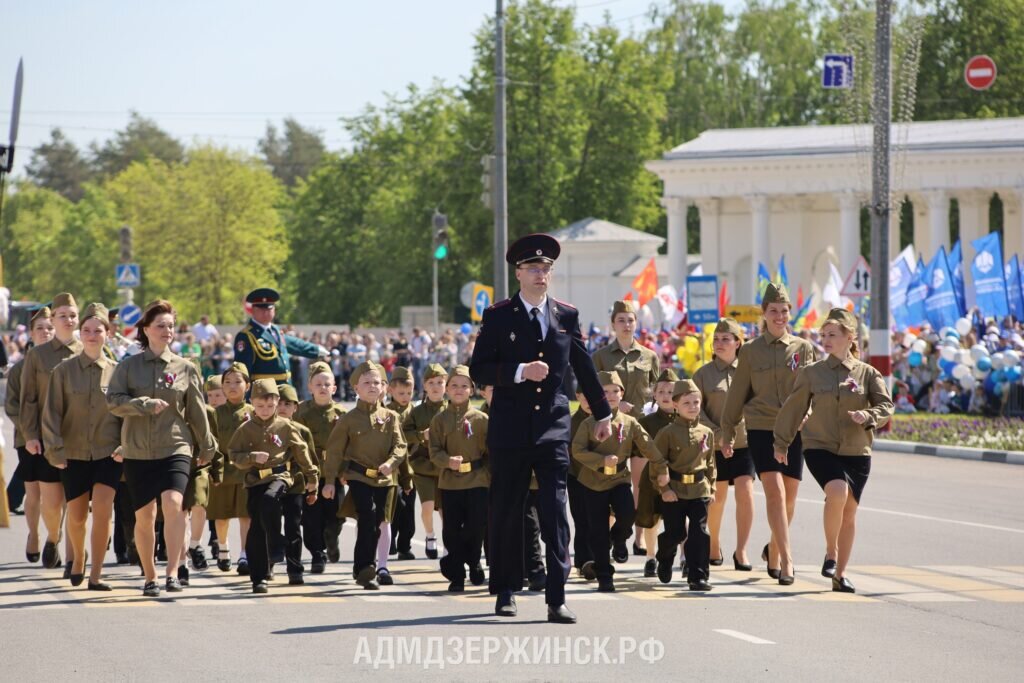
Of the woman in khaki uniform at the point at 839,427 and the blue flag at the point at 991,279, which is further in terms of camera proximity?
the blue flag at the point at 991,279

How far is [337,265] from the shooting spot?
9319cm

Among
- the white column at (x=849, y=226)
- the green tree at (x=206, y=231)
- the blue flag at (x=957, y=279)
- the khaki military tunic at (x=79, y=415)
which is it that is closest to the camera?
the khaki military tunic at (x=79, y=415)

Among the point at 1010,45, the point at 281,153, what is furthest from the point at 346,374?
the point at 281,153

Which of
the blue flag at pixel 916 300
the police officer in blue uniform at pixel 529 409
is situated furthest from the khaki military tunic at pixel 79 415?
the blue flag at pixel 916 300

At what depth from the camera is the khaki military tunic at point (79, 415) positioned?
12.2m

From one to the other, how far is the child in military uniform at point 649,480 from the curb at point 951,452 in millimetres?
12497

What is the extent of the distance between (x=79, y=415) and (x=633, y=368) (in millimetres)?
4124

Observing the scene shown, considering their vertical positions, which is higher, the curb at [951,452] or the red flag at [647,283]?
the red flag at [647,283]

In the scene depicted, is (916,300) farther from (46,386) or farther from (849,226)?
(46,386)

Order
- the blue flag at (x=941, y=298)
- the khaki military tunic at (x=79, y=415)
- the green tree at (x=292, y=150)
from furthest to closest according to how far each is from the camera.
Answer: the green tree at (x=292, y=150) → the blue flag at (x=941, y=298) → the khaki military tunic at (x=79, y=415)

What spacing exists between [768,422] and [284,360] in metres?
3.94

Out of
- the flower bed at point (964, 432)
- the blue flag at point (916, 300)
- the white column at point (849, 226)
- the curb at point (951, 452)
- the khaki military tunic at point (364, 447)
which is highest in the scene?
the white column at point (849, 226)

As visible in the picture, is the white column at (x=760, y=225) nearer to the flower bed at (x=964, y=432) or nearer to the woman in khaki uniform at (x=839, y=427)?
the flower bed at (x=964, y=432)

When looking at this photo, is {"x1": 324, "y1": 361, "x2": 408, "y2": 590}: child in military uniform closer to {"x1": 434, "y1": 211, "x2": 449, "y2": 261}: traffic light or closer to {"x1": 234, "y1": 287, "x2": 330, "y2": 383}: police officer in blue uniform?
{"x1": 234, "y1": 287, "x2": 330, "y2": 383}: police officer in blue uniform
